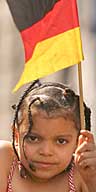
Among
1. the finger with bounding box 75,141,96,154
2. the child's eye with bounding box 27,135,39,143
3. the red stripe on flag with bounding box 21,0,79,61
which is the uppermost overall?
the red stripe on flag with bounding box 21,0,79,61

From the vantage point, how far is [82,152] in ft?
8.47

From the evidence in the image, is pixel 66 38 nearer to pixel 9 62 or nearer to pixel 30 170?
pixel 30 170

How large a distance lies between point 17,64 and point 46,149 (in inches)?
161

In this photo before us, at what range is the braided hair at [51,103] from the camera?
2.76 metres

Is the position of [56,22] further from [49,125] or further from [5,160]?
[5,160]

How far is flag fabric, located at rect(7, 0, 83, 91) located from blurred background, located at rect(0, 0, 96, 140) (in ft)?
8.65

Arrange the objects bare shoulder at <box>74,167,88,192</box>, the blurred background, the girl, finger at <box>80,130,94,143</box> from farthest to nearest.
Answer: the blurred background → bare shoulder at <box>74,167,88,192</box> → the girl → finger at <box>80,130,94,143</box>

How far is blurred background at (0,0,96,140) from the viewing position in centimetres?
578

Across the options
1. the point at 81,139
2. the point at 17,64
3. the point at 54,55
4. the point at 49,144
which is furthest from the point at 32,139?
the point at 17,64

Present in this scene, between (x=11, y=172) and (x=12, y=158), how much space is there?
0.07 metres

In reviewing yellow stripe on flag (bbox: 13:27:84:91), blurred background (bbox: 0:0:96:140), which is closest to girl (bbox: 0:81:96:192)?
yellow stripe on flag (bbox: 13:27:84:91)

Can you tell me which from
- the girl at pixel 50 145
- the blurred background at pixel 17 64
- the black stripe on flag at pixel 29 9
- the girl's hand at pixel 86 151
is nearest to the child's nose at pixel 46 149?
the girl at pixel 50 145

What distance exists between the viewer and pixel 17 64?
265 inches

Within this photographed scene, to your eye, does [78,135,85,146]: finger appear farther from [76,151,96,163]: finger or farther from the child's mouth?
the child's mouth
